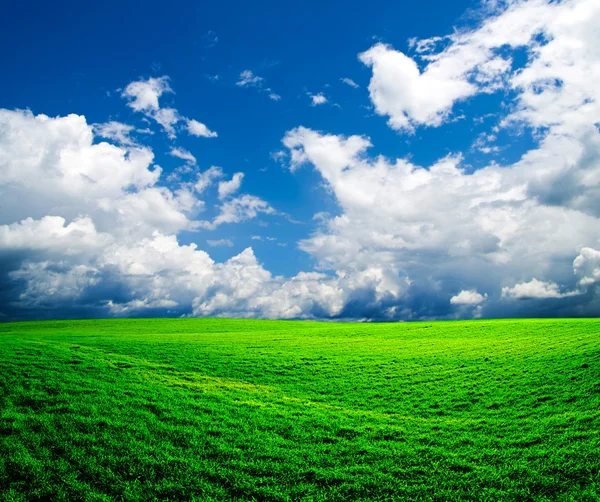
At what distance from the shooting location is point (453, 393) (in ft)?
77.3

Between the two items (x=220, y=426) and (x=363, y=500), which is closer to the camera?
(x=363, y=500)

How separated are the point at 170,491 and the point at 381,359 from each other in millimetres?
25297

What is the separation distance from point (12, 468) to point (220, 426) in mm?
7324

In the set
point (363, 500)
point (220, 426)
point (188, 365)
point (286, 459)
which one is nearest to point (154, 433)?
point (220, 426)

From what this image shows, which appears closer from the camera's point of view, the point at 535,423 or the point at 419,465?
the point at 419,465

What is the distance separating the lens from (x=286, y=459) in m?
13.8

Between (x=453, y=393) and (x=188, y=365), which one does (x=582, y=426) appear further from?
(x=188, y=365)

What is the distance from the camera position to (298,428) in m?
16.9

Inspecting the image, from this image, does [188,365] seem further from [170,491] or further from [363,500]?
[363,500]

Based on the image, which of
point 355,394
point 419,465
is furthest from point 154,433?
point 355,394

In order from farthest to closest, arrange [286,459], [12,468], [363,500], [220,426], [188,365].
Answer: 1. [188,365]
2. [220,426]
3. [286,459]
4. [12,468]
5. [363,500]

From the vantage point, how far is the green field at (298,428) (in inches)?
474

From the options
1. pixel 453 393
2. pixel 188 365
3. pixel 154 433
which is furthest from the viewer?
pixel 188 365

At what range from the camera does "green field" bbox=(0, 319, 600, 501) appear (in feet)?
39.5
